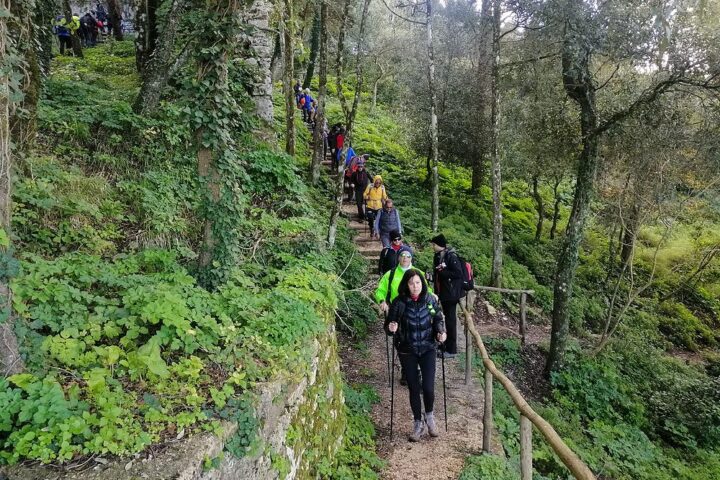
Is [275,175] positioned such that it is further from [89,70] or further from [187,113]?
[89,70]

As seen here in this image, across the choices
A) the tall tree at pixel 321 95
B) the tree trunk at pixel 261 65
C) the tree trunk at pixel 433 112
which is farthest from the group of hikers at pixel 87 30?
the tree trunk at pixel 433 112

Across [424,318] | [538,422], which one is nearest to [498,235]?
[424,318]

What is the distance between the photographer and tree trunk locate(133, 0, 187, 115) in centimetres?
948

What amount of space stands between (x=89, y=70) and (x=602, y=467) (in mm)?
17106

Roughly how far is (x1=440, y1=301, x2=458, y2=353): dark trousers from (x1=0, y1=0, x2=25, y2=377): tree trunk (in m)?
5.97

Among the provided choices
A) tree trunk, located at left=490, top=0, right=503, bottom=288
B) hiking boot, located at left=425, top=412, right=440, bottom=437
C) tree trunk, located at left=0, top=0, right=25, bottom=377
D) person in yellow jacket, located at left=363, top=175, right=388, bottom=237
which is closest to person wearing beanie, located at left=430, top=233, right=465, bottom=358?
hiking boot, located at left=425, top=412, right=440, bottom=437

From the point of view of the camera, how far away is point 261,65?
1065 centimetres

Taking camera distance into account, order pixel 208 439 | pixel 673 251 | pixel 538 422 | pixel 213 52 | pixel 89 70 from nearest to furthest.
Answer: pixel 208 439 < pixel 538 422 < pixel 213 52 < pixel 89 70 < pixel 673 251

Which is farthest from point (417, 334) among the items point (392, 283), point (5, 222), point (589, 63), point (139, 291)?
point (589, 63)

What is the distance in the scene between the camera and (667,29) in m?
3.48

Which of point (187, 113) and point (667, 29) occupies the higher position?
point (667, 29)

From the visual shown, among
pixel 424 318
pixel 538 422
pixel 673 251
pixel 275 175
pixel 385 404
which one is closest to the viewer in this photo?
pixel 538 422

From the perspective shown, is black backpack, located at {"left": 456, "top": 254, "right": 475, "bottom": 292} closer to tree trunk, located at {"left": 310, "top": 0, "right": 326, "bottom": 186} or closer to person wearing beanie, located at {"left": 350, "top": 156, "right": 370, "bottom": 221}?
person wearing beanie, located at {"left": 350, "top": 156, "right": 370, "bottom": 221}

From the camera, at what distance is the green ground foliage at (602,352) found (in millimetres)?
8477
